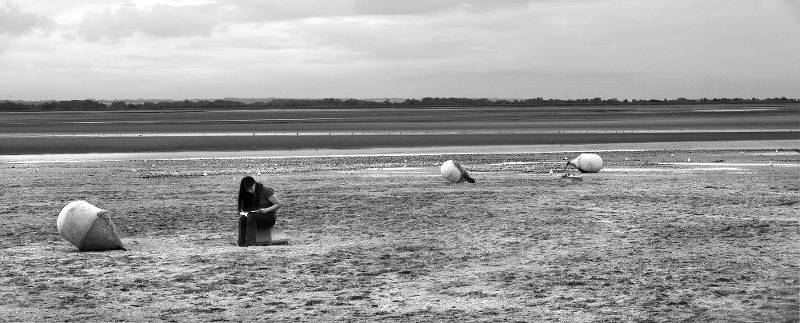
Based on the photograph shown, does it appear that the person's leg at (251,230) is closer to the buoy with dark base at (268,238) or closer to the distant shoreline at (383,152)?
the buoy with dark base at (268,238)

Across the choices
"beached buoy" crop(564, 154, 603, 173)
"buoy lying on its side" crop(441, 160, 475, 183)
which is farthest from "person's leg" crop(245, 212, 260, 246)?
"beached buoy" crop(564, 154, 603, 173)

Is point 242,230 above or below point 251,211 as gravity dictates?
below

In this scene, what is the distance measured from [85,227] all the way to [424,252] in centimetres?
487

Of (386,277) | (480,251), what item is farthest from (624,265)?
(386,277)

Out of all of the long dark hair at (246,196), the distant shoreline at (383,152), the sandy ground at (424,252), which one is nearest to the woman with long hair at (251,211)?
the long dark hair at (246,196)

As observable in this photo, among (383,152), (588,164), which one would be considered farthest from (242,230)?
(383,152)

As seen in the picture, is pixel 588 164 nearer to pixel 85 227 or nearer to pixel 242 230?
pixel 242 230

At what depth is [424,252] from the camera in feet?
45.2

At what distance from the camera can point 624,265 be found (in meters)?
12.6

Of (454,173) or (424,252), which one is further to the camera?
(454,173)

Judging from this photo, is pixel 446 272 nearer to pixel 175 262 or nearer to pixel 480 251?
pixel 480 251

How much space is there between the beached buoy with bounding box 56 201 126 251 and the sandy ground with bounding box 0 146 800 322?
0.23 meters

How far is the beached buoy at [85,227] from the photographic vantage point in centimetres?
1366

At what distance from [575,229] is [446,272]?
4588 millimetres
